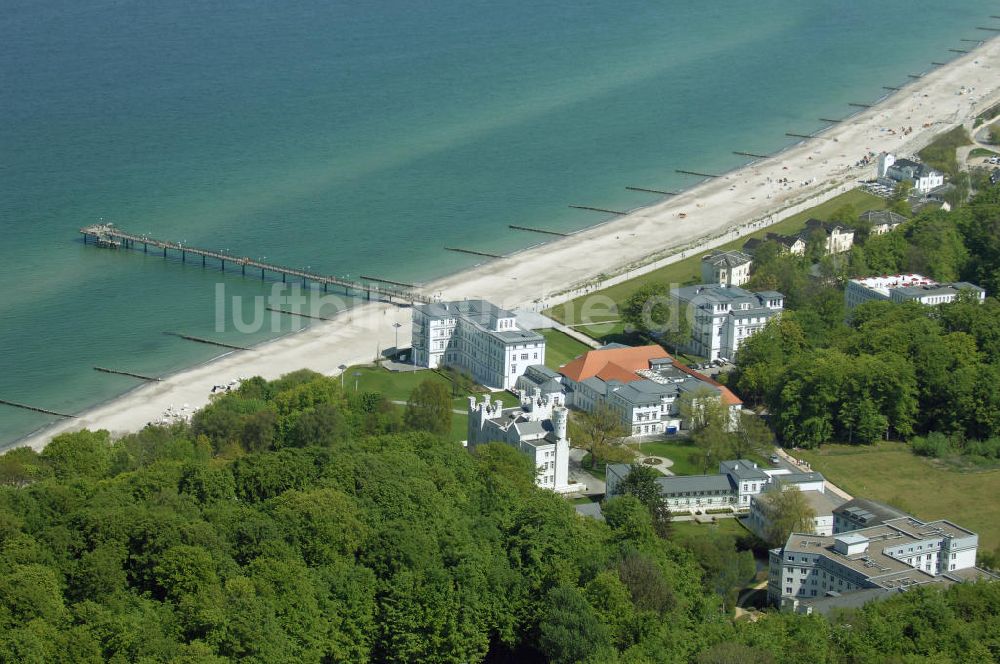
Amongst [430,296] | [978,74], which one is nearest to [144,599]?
[430,296]

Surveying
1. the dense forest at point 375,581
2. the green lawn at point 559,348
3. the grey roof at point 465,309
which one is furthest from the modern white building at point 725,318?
the dense forest at point 375,581

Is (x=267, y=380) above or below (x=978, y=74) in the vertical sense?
below

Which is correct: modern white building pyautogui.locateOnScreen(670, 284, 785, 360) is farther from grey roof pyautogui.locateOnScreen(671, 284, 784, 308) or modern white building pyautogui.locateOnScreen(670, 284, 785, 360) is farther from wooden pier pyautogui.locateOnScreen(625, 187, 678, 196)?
wooden pier pyautogui.locateOnScreen(625, 187, 678, 196)

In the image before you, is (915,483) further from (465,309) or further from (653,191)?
(653,191)

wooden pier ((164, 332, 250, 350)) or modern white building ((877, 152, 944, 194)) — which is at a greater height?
modern white building ((877, 152, 944, 194))

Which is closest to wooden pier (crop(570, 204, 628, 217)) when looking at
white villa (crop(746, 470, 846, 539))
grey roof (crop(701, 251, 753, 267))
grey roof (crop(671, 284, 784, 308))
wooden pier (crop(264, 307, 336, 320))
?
grey roof (crop(701, 251, 753, 267))

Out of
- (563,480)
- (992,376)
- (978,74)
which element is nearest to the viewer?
(563,480)

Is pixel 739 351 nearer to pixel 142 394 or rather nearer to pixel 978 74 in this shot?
pixel 142 394
